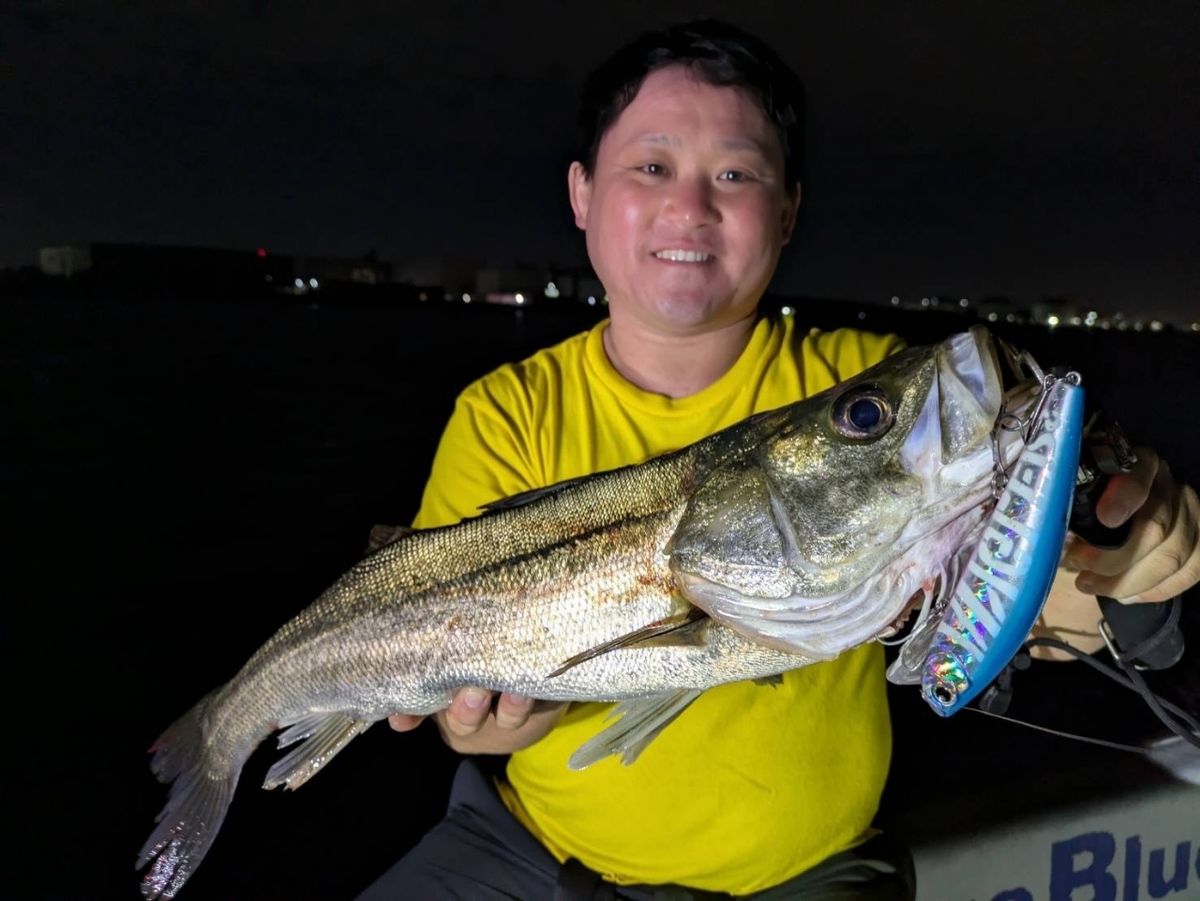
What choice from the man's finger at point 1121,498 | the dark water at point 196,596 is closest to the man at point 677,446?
the man's finger at point 1121,498

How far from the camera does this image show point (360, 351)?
57.2m

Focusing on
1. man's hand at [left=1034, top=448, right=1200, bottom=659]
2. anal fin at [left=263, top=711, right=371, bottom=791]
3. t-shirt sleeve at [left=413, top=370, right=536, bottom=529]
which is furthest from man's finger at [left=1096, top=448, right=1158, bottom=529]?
anal fin at [left=263, top=711, right=371, bottom=791]

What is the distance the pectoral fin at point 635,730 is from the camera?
2.12 m

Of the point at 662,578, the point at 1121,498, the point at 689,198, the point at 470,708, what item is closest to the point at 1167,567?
the point at 1121,498

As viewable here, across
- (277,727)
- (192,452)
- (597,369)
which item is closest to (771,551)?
(597,369)

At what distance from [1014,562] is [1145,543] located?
698 mm

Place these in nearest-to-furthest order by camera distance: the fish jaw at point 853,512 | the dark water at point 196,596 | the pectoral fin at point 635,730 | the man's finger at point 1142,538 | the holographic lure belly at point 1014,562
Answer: the holographic lure belly at point 1014,562, the fish jaw at point 853,512, the man's finger at point 1142,538, the pectoral fin at point 635,730, the dark water at point 196,596

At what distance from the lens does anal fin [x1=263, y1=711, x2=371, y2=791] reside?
2.59 metres

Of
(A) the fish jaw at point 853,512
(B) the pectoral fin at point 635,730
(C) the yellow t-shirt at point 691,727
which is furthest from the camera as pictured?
(C) the yellow t-shirt at point 691,727

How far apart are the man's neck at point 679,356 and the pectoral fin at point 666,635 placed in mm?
1024

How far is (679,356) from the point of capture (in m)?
2.87

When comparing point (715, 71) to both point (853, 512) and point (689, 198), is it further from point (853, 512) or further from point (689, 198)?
point (853, 512)

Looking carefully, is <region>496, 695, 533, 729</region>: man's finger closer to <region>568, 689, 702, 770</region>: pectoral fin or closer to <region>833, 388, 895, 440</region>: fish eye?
<region>568, 689, 702, 770</region>: pectoral fin

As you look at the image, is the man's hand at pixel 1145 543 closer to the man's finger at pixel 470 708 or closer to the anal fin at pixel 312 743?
the man's finger at pixel 470 708
